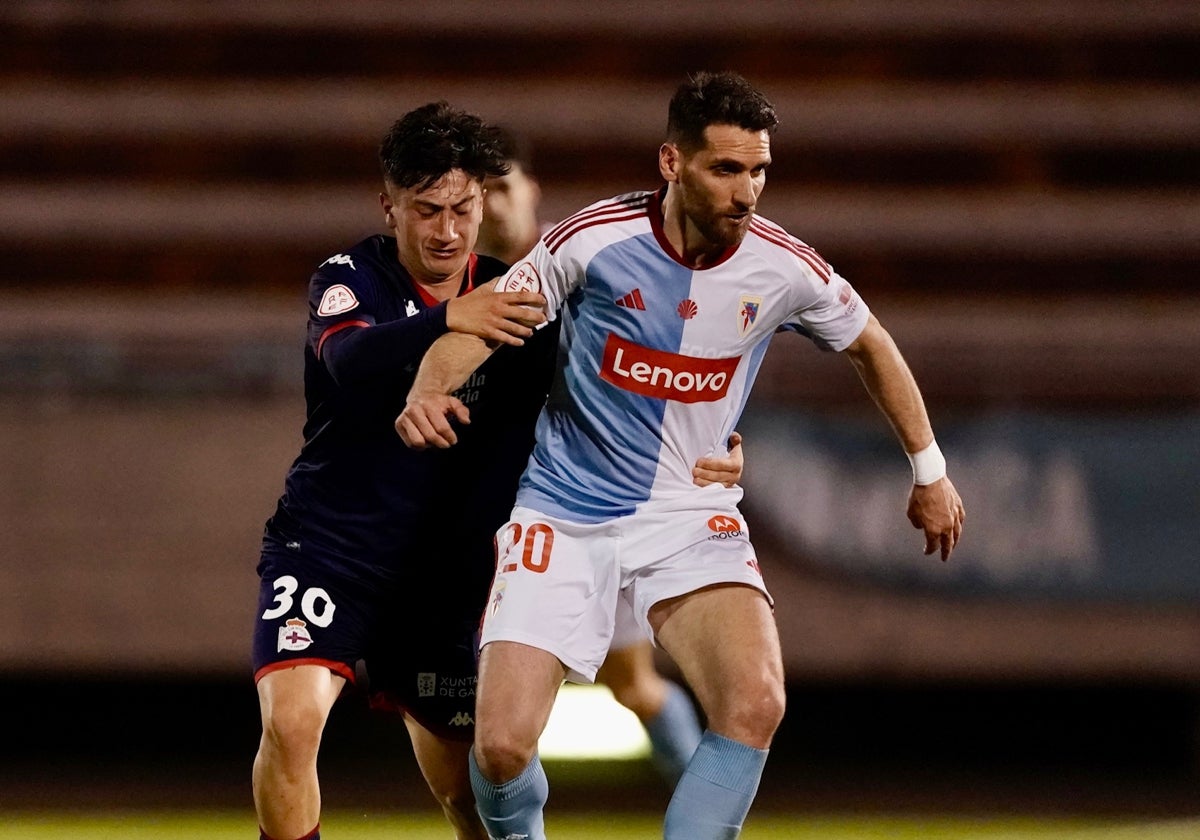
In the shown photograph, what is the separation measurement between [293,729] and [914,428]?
185cm

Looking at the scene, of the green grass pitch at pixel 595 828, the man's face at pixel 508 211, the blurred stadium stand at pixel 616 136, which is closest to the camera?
the man's face at pixel 508 211

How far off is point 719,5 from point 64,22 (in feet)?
16.2

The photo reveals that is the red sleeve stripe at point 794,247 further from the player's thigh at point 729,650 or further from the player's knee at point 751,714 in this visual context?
the player's knee at point 751,714

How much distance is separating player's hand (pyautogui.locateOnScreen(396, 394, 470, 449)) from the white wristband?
1.36m

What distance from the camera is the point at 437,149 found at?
4.34 metres

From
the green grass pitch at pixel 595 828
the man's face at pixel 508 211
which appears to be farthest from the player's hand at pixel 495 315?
the green grass pitch at pixel 595 828

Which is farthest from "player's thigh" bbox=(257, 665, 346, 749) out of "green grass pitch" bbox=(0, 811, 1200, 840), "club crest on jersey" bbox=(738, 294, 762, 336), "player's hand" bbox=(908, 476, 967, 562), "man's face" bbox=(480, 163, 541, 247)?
"green grass pitch" bbox=(0, 811, 1200, 840)

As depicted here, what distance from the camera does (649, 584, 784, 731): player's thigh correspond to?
3.94 meters

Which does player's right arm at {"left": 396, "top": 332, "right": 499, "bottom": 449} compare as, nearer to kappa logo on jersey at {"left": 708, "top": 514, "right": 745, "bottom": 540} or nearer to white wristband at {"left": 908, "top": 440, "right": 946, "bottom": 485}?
kappa logo on jersey at {"left": 708, "top": 514, "right": 745, "bottom": 540}

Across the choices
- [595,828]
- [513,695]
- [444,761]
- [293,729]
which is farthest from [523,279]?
[595,828]

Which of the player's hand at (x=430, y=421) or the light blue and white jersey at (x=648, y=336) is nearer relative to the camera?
the player's hand at (x=430, y=421)

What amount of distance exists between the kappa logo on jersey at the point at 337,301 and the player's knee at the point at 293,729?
1.02 metres

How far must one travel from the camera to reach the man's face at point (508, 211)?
579 centimetres

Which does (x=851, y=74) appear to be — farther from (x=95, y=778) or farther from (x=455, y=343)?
(x=455, y=343)
